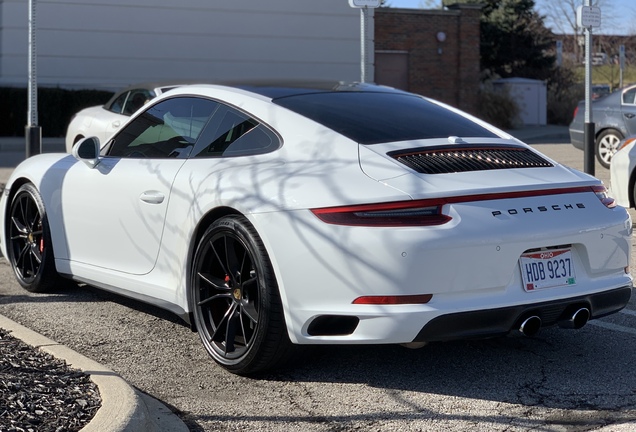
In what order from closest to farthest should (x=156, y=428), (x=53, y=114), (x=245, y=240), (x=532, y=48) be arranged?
(x=156, y=428)
(x=245, y=240)
(x=53, y=114)
(x=532, y=48)

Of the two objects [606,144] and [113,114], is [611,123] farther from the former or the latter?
[113,114]

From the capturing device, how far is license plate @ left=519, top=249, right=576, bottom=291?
15.1 feet

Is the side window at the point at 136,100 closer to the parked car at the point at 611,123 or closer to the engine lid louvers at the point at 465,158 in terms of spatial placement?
the parked car at the point at 611,123

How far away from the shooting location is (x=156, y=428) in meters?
4.14

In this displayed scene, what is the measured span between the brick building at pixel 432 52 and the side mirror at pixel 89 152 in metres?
24.0

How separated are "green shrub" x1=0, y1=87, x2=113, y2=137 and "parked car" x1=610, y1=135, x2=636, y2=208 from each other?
14931 millimetres

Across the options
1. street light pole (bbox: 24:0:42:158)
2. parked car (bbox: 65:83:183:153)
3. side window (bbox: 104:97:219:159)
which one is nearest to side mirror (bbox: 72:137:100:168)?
side window (bbox: 104:97:219:159)

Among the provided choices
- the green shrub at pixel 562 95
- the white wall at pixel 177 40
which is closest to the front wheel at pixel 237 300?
the white wall at pixel 177 40

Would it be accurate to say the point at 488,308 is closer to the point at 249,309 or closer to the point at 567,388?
the point at 567,388

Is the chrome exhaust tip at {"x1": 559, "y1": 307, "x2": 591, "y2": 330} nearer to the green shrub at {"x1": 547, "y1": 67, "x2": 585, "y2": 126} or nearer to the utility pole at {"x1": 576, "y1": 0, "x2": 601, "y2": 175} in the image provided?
the utility pole at {"x1": 576, "y1": 0, "x2": 601, "y2": 175}

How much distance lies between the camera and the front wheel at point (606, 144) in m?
17.0

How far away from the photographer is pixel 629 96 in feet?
56.0

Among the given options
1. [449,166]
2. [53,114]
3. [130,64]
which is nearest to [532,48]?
[130,64]

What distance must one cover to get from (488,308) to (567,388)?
25.8 inches
